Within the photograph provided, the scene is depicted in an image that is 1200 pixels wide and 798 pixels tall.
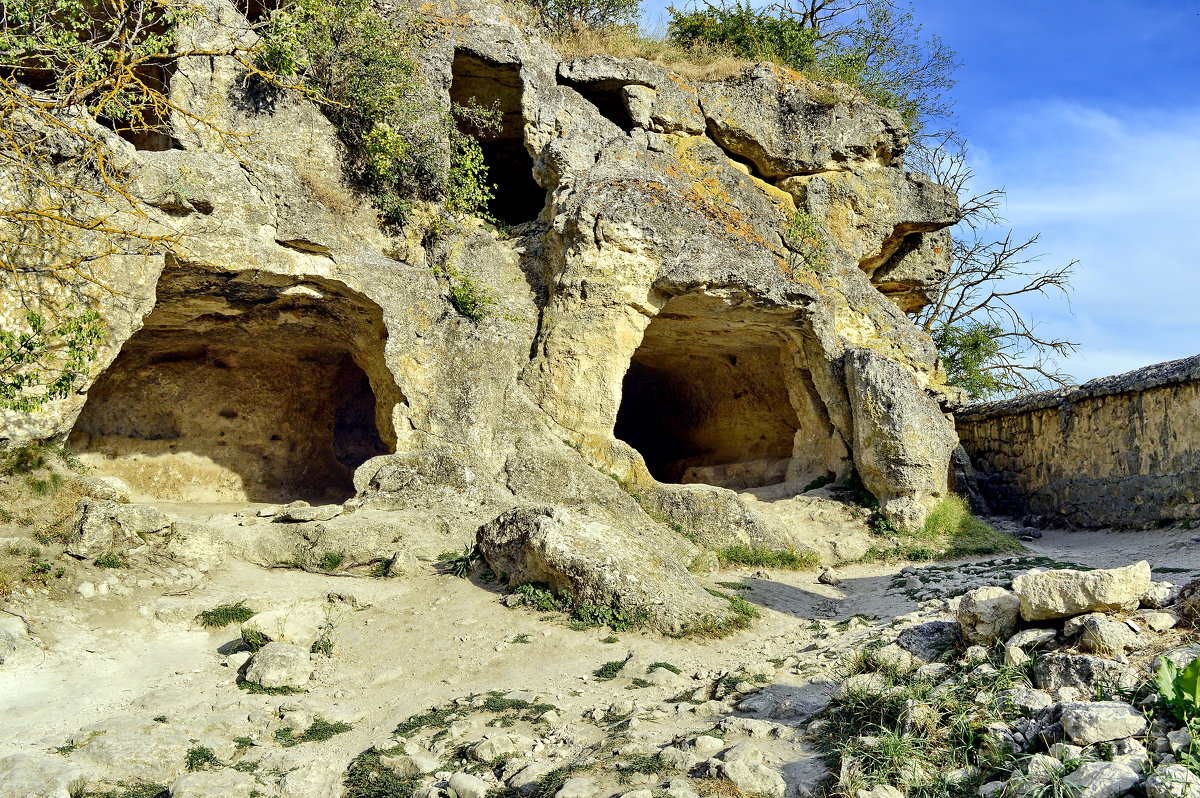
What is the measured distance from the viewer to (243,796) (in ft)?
14.8

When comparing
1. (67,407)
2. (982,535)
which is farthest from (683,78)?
(67,407)

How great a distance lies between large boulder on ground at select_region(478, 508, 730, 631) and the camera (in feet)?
23.1

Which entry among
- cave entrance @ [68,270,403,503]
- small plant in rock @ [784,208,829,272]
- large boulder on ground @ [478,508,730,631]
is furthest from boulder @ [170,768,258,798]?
small plant in rock @ [784,208,829,272]

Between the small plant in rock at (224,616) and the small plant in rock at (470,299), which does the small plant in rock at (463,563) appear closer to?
the small plant in rock at (224,616)

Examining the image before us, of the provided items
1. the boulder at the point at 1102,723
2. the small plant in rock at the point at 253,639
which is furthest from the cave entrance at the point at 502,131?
the boulder at the point at 1102,723

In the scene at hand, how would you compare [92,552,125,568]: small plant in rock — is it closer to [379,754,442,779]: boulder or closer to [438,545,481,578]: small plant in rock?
[438,545,481,578]: small plant in rock

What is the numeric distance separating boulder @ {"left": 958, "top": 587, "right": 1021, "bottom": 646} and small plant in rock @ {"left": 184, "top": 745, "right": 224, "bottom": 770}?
442 centimetres

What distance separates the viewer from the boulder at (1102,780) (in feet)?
10.9

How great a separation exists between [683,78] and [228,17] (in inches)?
258

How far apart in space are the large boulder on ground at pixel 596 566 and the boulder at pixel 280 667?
1973 mm

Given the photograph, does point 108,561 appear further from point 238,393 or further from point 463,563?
point 238,393

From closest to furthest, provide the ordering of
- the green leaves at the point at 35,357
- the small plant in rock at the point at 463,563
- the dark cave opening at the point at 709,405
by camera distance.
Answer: the green leaves at the point at 35,357
the small plant in rock at the point at 463,563
the dark cave opening at the point at 709,405

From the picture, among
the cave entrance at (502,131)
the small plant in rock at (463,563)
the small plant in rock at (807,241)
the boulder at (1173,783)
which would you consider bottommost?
the small plant in rock at (463,563)

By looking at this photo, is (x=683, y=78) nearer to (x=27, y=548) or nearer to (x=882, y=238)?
(x=882, y=238)
